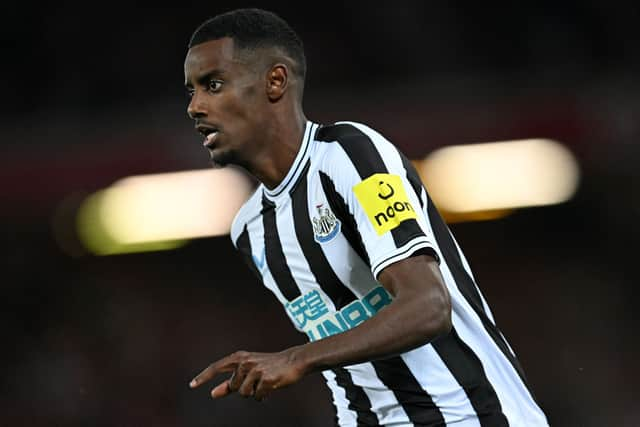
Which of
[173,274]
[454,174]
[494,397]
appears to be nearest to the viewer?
[494,397]

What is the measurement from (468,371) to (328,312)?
37 centimetres

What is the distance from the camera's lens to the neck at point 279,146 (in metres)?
2.35

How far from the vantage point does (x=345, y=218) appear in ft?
7.15

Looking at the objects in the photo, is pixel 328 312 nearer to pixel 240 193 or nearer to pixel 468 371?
pixel 468 371

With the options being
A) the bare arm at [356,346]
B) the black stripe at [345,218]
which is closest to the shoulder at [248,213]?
the black stripe at [345,218]

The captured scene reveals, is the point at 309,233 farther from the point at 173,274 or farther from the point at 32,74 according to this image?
the point at 32,74

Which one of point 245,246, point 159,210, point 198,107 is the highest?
point 198,107

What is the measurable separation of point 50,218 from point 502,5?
12.7 feet

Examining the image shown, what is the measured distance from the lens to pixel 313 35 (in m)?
7.56

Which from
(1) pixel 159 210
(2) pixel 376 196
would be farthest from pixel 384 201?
(1) pixel 159 210

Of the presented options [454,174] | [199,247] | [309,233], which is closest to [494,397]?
[309,233]

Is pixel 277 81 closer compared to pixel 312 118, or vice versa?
pixel 277 81

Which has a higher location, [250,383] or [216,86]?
[216,86]

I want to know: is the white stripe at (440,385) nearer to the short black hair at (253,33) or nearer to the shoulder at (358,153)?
the shoulder at (358,153)
